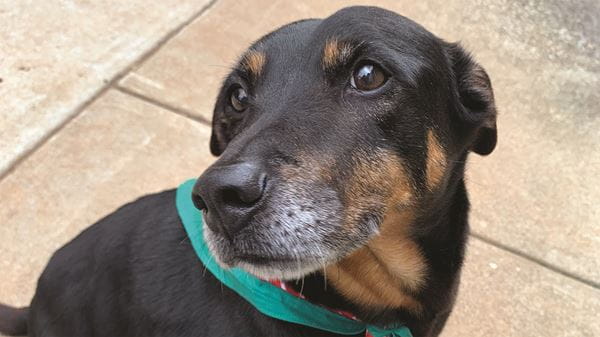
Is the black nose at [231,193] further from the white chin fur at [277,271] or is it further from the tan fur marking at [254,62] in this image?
the tan fur marking at [254,62]

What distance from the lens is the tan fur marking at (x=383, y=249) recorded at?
221 cm

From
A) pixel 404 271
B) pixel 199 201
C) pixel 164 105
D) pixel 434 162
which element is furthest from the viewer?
pixel 164 105

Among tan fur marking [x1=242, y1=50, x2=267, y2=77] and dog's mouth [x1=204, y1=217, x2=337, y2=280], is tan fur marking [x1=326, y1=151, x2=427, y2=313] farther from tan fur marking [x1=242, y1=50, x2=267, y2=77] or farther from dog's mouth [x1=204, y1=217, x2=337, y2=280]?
tan fur marking [x1=242, y1=50, x2=267, y2=77]

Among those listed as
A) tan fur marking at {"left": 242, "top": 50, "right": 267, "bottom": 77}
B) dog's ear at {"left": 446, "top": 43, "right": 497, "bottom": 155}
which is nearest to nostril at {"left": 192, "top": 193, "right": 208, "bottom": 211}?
tan fur marking at {"left": 242, "top": 50, "right": 267, "bottom": 77}

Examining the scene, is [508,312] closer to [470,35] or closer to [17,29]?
[470,35]

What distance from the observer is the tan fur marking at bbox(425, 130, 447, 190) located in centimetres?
242

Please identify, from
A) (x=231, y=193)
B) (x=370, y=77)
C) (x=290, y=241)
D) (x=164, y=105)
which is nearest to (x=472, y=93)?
(x=370, y=77)

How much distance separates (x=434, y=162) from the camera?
8.03 ft

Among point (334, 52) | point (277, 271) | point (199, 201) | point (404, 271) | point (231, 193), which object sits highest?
point (334, 52)

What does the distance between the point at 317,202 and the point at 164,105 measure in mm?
2828

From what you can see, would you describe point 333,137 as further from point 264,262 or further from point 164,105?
point 164,105

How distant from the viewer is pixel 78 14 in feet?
17.7

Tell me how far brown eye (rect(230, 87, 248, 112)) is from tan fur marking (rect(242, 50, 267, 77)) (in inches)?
4.6

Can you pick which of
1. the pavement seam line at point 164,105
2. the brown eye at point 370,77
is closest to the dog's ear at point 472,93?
the brown eye at point 370,77
